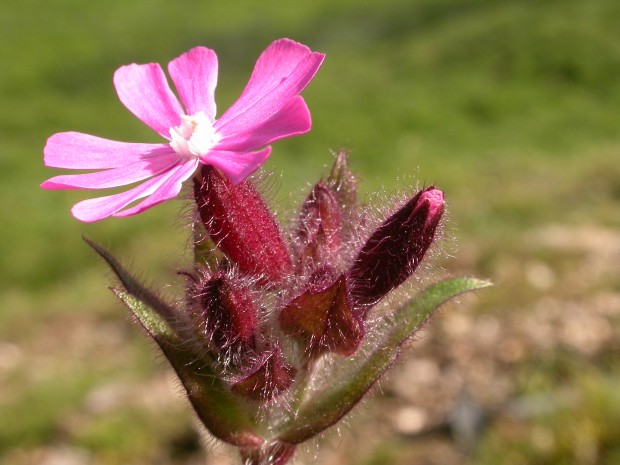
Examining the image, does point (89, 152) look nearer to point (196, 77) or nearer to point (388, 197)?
point (196, 77)

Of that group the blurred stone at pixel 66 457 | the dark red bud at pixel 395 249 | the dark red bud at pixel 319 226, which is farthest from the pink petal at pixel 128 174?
the blurred stone at pixel 66 457

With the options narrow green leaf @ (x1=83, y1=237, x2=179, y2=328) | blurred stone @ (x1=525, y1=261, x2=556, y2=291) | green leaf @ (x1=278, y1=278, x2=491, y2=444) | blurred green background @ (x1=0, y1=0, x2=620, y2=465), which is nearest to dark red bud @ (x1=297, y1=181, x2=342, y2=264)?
blurred green background @ (x1=0, y1=0, x2=620, y2=465)

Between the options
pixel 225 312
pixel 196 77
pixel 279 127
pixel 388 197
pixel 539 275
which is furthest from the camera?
pixel 539 275

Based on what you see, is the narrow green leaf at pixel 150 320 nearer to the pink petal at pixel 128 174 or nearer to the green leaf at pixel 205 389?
the green leaf at pixel 205 389

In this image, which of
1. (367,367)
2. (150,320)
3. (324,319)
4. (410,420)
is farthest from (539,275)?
(150,320)

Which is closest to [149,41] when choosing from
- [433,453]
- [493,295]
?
[493,295]

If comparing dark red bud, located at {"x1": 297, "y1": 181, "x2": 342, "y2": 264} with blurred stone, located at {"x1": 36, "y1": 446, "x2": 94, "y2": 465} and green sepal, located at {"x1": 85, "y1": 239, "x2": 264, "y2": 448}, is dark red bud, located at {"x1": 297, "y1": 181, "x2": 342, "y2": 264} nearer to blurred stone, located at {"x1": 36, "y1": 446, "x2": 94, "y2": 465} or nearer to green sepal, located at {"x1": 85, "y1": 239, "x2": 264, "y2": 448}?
green sepal, located at {"x1": 85, "y1": 239, "x2": 264, "y2": 448}

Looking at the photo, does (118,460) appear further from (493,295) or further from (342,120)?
(342,120)
